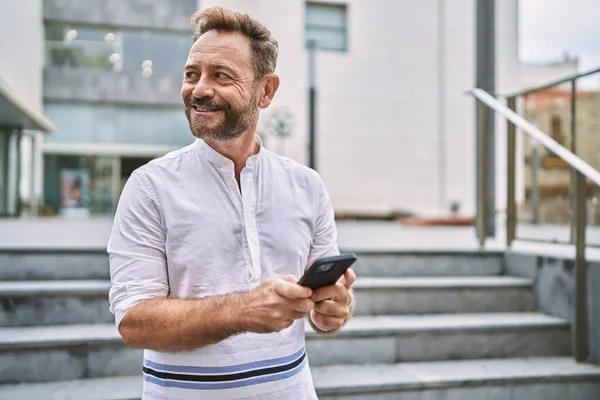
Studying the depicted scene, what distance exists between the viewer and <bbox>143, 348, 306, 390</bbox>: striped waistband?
121cm

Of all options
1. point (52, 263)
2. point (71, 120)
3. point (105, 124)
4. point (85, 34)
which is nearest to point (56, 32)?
point (85, 34)

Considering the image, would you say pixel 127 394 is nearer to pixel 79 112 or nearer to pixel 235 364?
pixel 235 364

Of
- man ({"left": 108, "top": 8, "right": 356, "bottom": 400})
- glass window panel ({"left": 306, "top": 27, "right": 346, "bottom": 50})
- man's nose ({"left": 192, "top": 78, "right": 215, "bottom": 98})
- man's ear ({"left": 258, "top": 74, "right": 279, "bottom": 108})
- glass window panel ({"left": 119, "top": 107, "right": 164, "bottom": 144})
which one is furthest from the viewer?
glass window panel ({"left": 119, "top": 107, "right": 164, "bottom": 144})

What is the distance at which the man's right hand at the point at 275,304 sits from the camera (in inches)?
39.4

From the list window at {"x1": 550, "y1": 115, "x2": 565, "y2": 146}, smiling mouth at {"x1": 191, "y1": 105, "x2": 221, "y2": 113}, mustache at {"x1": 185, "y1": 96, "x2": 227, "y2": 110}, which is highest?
window at {"x1": 550, "y1": 115, "x2": 565, "y2": 146}

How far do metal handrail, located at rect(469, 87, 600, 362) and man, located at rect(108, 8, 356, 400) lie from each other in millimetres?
2083

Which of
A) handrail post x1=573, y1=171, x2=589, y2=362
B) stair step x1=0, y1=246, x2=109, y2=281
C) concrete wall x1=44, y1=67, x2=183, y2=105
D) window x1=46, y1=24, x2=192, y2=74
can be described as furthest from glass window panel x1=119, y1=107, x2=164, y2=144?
handrail post x1=573, y1=171, x2=589, y2=362

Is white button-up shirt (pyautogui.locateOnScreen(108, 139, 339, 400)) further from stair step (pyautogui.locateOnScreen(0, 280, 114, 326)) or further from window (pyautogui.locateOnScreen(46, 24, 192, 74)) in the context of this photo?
window (pyautogui.locateOnScreen(46, 24, 192, 74))

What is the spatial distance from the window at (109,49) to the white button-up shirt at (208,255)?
17.3 meters

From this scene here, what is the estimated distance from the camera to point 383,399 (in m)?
2.55

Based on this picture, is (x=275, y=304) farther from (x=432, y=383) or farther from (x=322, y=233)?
(x=432, y=383)

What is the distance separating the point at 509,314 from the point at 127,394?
2.16 metres

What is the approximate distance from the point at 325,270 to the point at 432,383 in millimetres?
1832

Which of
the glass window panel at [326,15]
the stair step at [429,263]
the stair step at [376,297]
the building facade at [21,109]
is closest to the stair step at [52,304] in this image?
the stair step at [376,297]
